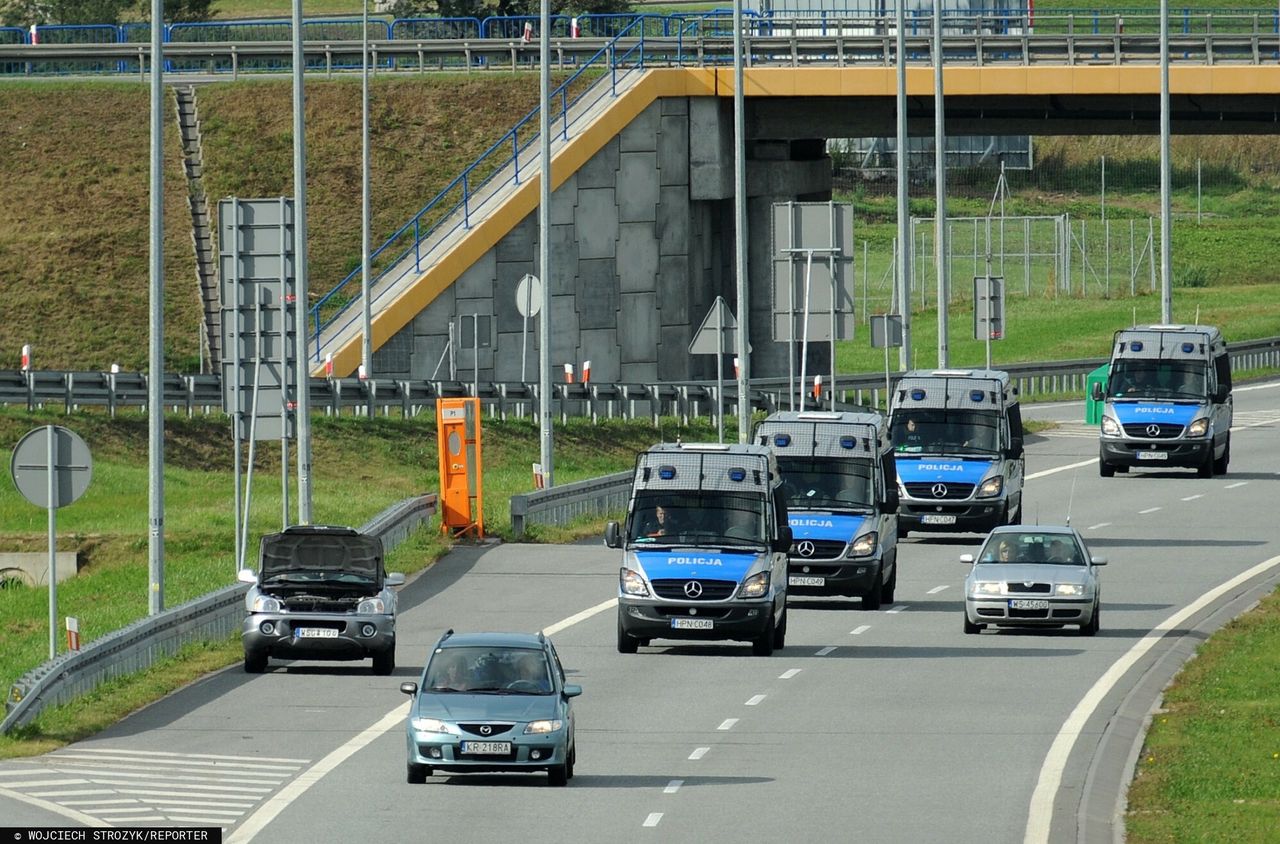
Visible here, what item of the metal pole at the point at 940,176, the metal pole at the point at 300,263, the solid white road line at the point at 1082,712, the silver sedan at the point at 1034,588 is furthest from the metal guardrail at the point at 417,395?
the silver sedan at the point at 1034,588

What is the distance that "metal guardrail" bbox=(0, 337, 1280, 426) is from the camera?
52625 millimetres

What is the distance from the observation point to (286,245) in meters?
31.7

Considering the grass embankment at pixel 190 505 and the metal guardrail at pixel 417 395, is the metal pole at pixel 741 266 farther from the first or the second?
the metal guardrail at pixel 417 395

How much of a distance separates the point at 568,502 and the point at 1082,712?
739 inches

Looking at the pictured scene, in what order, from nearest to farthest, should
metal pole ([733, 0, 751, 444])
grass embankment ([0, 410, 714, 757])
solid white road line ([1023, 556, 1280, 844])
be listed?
solid white road line ([1023, 556, 1280, 844]) < grass embankment ([0, 410, 714, 757]) < metal pole ([733, 0, 751, 444])

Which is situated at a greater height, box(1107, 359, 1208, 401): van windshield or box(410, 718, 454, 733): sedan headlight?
box(1107, 359, 1208, 401): van windshield

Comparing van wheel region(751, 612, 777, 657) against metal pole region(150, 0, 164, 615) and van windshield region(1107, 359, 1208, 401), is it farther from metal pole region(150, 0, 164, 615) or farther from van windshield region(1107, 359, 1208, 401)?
van windshield region(1107, 359, 1208, 401)

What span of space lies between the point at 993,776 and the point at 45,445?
33.0 ft

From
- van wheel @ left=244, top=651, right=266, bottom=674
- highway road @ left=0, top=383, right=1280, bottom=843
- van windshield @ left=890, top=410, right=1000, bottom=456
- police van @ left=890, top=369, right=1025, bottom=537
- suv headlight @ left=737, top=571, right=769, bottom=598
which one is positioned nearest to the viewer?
highway road @ left=0, top=383, right=1280, bottom=843

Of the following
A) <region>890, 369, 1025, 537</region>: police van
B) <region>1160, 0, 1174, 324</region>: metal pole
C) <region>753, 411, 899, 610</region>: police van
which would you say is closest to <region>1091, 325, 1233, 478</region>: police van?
<region>890, 369, 1025, 537</region>: police van

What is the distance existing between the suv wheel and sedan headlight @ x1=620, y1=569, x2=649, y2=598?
276 centimetres

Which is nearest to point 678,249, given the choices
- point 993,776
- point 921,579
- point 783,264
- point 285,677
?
point 783,264

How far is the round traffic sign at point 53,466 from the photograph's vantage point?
25.0 meters

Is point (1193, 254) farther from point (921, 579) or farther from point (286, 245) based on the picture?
point (286, 245)
